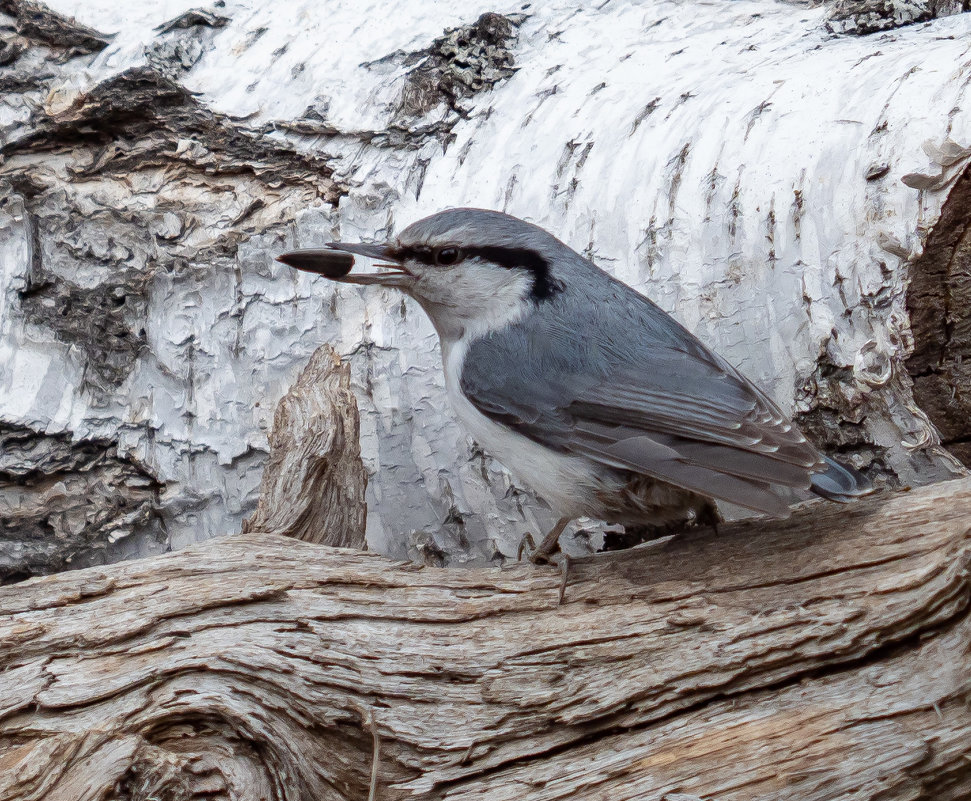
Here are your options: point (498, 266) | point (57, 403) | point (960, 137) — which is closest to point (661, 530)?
point (498, 266)

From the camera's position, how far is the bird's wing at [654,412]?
5.33ft

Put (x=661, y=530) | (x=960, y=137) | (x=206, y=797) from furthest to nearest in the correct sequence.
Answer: (x=661, y=530), (x=960, y=137), (x=206, y=797)

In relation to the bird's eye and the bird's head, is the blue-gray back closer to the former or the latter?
the bird's head

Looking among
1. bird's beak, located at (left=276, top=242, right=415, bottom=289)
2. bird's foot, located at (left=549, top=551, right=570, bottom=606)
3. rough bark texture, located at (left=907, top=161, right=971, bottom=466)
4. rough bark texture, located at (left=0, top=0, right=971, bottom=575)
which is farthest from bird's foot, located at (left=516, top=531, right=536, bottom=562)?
rough bark texture, located at (left=907, top=161, right=971, bottom=466)

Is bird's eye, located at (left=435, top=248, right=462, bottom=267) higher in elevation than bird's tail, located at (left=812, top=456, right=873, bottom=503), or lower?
higher

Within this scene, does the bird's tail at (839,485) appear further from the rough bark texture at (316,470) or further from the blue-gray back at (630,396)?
the rough bark texture at (316,470)

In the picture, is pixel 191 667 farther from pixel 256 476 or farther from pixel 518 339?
pixel 518 339

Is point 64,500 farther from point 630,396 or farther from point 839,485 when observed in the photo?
point 839,485

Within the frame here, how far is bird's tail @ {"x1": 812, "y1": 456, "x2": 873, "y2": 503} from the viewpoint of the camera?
1.70 meters

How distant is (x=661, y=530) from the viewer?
199 centimetres

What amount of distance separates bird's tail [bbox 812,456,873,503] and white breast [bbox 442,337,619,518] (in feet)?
1.21

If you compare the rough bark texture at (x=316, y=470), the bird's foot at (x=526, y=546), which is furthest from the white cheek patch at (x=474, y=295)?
the bird's foot at (x=526, y=546)

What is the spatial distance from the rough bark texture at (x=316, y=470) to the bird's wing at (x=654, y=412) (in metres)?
0.29

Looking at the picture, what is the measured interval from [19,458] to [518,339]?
1207 mm
